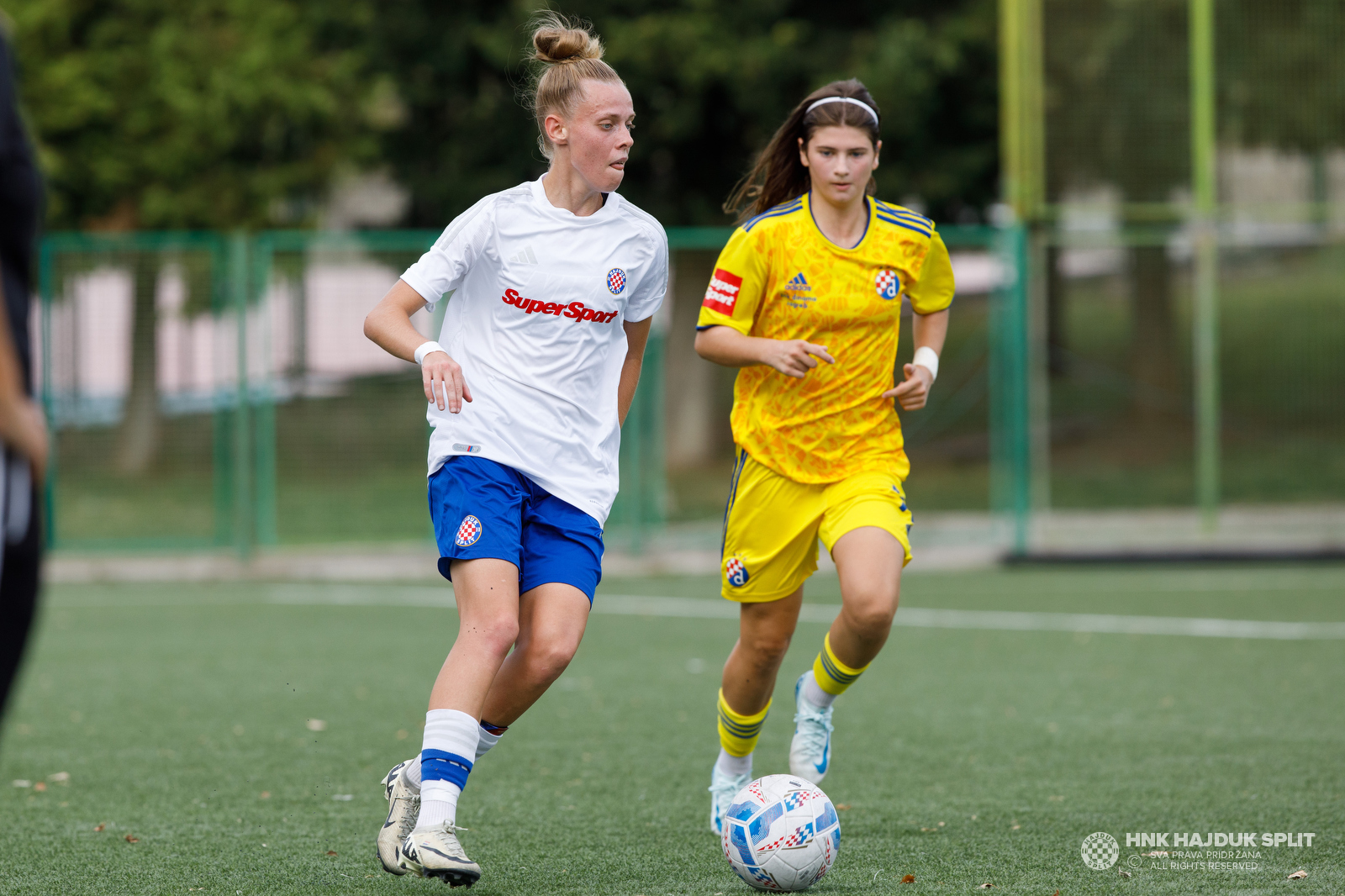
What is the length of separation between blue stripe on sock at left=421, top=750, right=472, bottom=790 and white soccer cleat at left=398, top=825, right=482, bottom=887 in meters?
0.14

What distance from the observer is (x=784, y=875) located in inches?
159

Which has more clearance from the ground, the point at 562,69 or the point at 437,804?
the point at 562,69

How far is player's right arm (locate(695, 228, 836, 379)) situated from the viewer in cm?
462

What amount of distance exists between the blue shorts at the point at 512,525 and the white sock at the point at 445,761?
1.33 feet

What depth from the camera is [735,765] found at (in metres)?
4.93

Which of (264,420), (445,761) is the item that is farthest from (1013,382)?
(445,761)

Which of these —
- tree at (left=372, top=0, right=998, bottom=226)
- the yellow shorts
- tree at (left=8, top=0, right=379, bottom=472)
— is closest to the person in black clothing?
the yellow shorts

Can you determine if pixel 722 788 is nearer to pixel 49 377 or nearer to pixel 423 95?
pixel 49 377

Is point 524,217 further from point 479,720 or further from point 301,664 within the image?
point 301,664

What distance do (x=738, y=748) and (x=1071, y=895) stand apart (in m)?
1.25

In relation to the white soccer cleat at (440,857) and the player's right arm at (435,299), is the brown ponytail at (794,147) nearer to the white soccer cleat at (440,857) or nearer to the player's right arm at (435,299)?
the player's right arm at (435,299)

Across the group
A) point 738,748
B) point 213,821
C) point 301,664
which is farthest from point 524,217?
point 301,664

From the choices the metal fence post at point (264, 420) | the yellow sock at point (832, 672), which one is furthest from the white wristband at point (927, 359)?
the metal fence post at point (264, 420)

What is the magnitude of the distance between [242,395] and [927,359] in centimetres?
978
